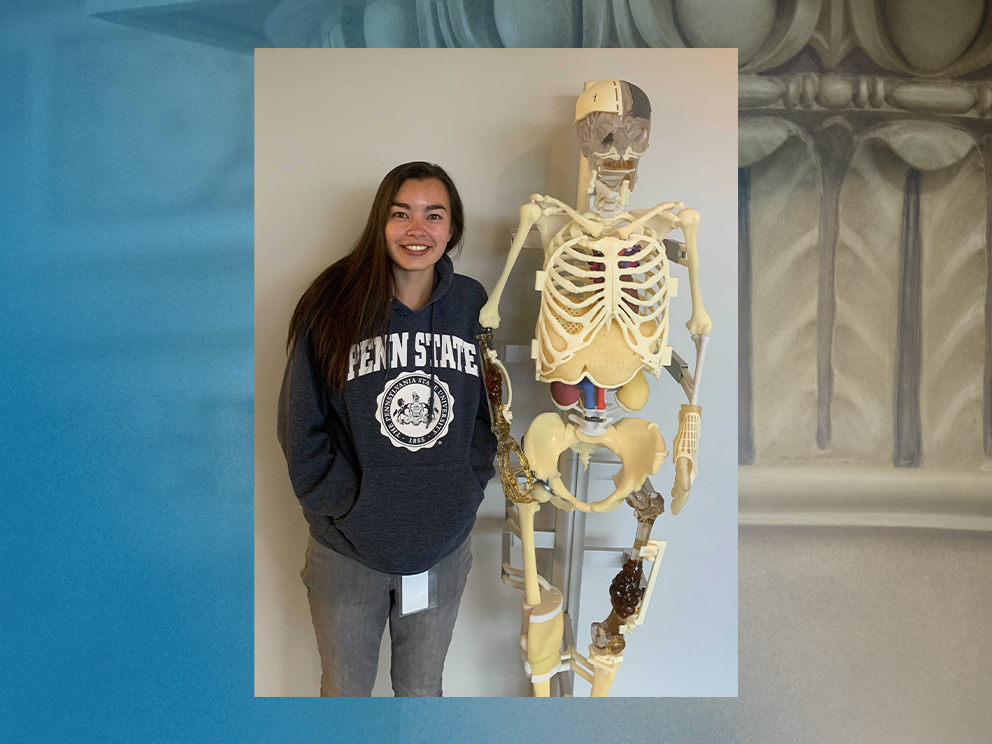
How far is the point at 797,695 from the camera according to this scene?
1.71 metres

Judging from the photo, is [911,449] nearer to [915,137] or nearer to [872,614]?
[872,614]

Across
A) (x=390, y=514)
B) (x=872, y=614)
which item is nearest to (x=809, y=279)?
(x=872, y=614)

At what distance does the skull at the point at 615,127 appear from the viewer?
135 centimetres

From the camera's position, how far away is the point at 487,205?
1.66 m

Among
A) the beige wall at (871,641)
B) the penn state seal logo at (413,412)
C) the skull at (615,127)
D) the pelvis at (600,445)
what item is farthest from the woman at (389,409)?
the beige wall at (871,641)

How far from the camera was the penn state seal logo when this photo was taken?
1458 mm

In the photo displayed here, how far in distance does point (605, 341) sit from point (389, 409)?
17.4 inches

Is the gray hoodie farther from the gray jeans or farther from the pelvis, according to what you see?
the pelvis

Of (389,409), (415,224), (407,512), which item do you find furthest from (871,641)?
(415,224)

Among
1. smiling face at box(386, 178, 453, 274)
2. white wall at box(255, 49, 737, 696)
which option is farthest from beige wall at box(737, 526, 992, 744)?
smiling face at box(386, 178, 453, 274)

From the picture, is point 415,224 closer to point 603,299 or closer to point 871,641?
point 603,299

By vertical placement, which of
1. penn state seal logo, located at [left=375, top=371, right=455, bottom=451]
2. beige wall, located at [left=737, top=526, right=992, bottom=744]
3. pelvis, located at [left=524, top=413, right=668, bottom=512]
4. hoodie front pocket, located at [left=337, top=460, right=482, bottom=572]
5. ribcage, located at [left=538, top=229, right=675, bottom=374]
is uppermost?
ribcage, located at [left=538, top=229, right=675, bottom=374]

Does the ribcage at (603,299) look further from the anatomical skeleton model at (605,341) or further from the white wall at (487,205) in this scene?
the white wall at (487,205)

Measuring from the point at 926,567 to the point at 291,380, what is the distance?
1.51m
